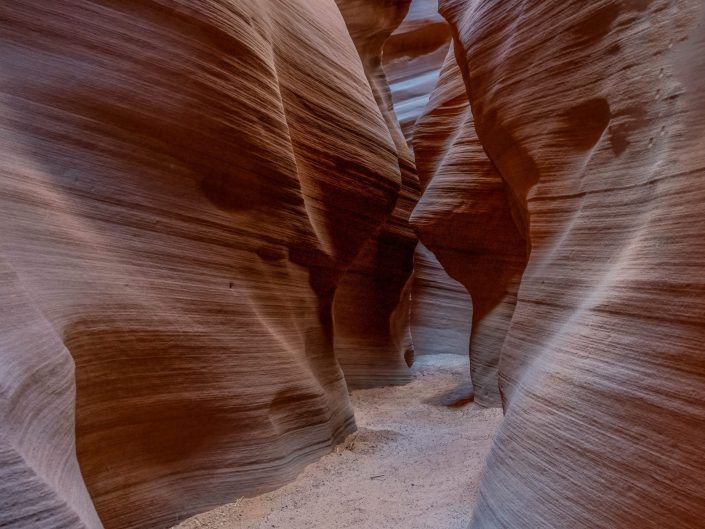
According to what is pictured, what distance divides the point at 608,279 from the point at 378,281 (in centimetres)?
612

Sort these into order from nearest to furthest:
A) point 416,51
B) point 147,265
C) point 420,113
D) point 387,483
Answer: point 147,265 → point 387,483 → point 420,113 → point 416,51

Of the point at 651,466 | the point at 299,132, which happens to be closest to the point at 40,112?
the point at 299,132

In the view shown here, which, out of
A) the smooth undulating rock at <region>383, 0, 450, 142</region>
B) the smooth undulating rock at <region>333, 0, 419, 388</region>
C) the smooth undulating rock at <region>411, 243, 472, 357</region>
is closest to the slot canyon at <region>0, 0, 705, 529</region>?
the smooth undulating rock at <region>333, 0, 419, 388</region>

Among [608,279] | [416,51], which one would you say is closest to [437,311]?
[416,51]

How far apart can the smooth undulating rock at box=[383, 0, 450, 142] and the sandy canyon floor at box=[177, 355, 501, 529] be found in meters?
9.39

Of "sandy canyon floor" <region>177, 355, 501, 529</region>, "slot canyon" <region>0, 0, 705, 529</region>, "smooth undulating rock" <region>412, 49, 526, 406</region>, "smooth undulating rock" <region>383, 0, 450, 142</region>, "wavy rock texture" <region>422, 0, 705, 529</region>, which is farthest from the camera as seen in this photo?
"smooth undulating rock" <region>383, 0, 450, 142</region>

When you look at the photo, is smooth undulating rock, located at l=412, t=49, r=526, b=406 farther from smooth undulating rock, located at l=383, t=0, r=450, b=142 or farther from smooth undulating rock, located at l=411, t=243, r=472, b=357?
smooth undulating rock, located at l=383, t=0, r=450, b=142

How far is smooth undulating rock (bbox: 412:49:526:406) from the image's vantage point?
6848mm

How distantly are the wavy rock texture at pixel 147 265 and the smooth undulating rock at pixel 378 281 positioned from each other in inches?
131

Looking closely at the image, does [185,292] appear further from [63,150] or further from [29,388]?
[29,388]

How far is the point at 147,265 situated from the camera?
3.06 m

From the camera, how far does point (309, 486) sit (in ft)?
11.9

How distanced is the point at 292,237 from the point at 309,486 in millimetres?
1711

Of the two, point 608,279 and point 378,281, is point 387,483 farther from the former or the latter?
point 378,281
